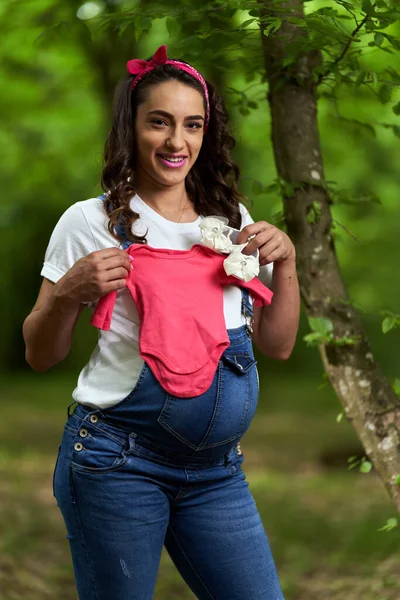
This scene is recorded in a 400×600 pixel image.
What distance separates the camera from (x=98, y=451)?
2229 millimetres

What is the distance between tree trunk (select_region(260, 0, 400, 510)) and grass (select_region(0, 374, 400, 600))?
59.8 inches

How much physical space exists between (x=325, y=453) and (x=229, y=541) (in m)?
7.93

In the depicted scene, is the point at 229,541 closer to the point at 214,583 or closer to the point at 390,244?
the point at 214,583

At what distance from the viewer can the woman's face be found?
2.36 m

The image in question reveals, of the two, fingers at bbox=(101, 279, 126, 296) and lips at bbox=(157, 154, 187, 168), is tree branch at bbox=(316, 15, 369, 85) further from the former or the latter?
fingers at bbox=(101, 279, 126, 296)

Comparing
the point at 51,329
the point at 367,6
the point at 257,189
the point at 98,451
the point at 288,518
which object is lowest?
the point at 288,518

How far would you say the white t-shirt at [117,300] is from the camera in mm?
2266

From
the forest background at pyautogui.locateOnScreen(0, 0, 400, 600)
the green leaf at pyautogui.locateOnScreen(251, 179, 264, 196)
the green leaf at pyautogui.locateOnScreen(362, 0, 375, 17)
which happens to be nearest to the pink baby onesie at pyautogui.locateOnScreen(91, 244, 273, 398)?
the forest background at pyautogui.locateOnScreen(0, 0, 400, 600)

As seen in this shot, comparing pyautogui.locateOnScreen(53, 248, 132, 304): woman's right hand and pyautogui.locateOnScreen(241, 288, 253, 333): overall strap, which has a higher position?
pyautogui.locateOnScreen(53, 248, 132, 304): woman's right hand

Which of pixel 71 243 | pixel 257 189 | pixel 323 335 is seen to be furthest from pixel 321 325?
pixel 71 243

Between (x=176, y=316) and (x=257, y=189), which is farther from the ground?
(x=257, y=189)

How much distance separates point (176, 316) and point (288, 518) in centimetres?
447

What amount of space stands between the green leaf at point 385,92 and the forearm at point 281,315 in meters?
1.08

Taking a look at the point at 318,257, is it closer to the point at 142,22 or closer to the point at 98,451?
Answer: the point at 142,22
